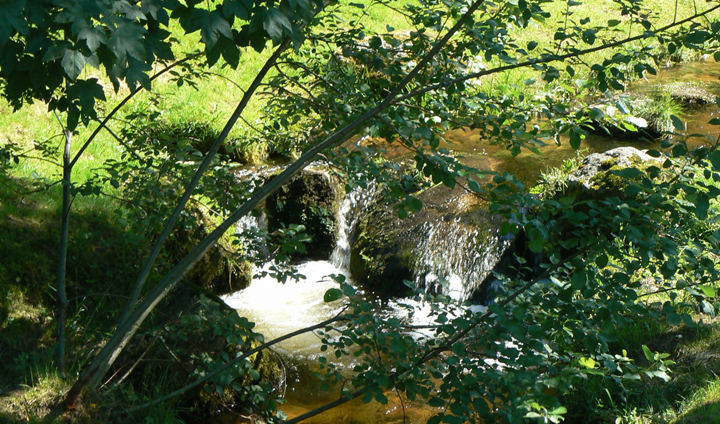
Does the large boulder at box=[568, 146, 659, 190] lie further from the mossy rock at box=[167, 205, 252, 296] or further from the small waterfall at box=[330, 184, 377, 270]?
the mossy rock at box=[167, 205, 252, 296]

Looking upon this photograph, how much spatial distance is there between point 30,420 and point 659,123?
9.87 m

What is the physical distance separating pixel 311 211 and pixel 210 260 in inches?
69.4

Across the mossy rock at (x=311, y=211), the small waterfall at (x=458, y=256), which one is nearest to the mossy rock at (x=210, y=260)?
the mossy rock at (x=311, y=211)

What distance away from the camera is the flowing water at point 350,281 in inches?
211

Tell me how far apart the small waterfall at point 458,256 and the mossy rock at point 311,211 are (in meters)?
1.30

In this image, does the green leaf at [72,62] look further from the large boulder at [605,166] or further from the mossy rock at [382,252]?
the large boulder at [605,166]

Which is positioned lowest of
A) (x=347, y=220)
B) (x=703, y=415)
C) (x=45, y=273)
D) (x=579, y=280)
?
(x=703, y=415)

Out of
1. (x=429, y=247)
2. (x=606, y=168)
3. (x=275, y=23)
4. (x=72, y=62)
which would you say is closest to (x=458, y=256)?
(x=429, y=247)

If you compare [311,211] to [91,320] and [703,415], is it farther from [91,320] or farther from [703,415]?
[703,415]

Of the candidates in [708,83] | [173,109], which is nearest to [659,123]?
[708,83]

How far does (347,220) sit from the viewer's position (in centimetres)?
836

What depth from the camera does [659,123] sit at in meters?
10.3

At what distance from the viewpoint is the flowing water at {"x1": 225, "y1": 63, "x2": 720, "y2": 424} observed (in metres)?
5.37

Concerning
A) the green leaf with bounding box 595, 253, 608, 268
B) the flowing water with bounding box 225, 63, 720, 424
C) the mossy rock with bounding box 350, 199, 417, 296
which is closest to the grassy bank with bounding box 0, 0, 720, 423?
the flowing water with bounding box 225, 63, 720, 424
